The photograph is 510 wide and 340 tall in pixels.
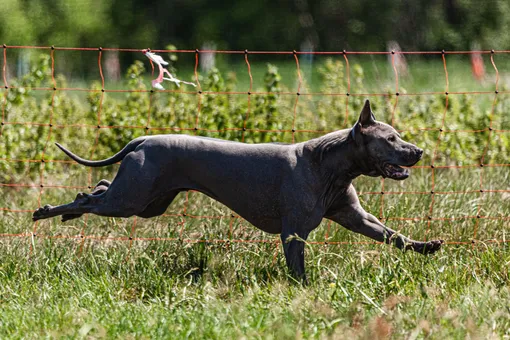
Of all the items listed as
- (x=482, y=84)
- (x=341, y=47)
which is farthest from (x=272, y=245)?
(x=341, y=47)

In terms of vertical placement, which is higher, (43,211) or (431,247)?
(43,211)

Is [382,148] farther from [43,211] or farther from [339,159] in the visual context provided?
[43,211]

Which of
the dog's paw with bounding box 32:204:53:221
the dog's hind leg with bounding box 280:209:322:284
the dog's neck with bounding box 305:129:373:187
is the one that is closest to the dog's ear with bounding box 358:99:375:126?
the dog's neck with bounding box 305:129:373:187

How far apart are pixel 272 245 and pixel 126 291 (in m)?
1.23

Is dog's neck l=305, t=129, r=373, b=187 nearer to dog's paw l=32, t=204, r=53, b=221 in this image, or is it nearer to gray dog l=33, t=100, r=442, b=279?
gray dog l=33, t=100, r=442, b=279

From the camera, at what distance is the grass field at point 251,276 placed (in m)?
4.77

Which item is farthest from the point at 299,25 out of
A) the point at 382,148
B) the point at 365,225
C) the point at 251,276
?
the point at 382,148

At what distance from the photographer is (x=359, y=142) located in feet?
18.0

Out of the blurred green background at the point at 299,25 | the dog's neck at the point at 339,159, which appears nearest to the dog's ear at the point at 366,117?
the dog's neck at the point at 339,159

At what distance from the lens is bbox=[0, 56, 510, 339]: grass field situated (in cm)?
477

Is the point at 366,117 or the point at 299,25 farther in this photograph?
the point at 299,25

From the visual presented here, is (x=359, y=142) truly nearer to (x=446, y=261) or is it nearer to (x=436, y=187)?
(x=446, y=261)

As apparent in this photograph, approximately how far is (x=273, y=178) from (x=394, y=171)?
797mm

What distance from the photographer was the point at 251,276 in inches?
229
